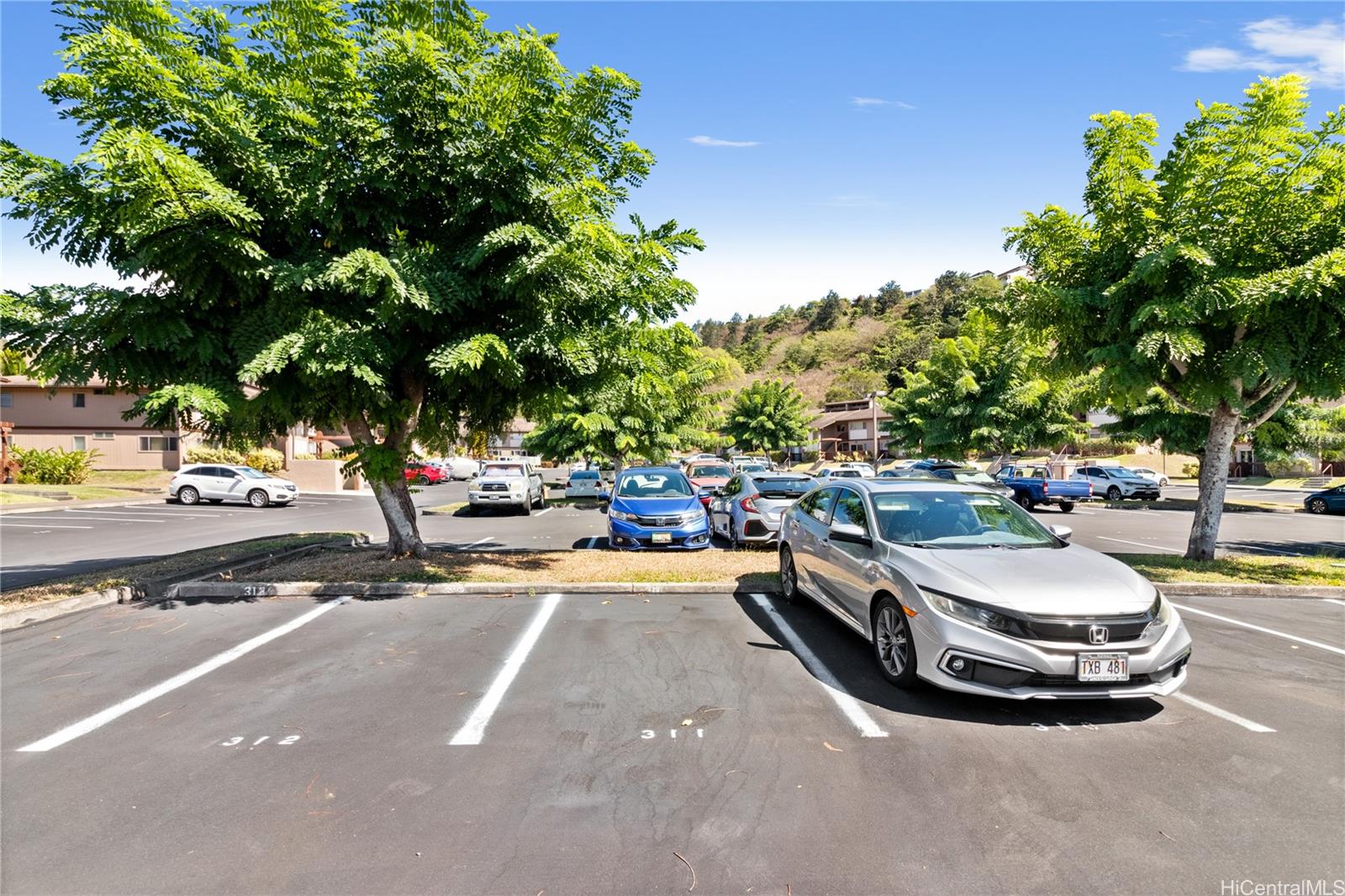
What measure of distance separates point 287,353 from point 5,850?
5281 millimetres

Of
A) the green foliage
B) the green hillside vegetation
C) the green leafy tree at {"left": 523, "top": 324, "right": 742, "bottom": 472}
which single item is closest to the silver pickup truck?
the green leafy tree at {"left": 523, "top": 324, "right": 742, "bottom": 472}

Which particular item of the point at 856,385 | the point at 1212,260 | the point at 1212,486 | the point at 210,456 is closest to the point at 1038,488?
the point at 1212,486

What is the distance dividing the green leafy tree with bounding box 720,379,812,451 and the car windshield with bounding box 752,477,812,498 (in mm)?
28865

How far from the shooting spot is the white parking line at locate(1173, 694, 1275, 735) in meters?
4.72

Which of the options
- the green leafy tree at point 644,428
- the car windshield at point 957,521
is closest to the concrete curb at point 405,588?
the car windshield at point 957,521

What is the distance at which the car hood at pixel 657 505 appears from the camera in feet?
40.6

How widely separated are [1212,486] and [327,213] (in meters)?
13.6

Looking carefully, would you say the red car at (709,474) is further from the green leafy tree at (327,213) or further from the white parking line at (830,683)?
the white parking line at (830,683)

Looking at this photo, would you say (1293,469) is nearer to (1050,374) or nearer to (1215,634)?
(1050,374)

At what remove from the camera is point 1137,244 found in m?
10.4

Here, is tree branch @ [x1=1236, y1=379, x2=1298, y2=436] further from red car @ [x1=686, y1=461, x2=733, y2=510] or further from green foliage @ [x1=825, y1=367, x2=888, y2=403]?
green foliage @ [x1=825, y1=367, x2=888, y2=403]

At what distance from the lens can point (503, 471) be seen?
23.3 m

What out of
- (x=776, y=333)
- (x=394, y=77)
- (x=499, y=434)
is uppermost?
(x=776, y=333)

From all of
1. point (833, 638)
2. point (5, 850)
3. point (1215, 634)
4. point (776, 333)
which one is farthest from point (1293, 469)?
point (776, 333)
